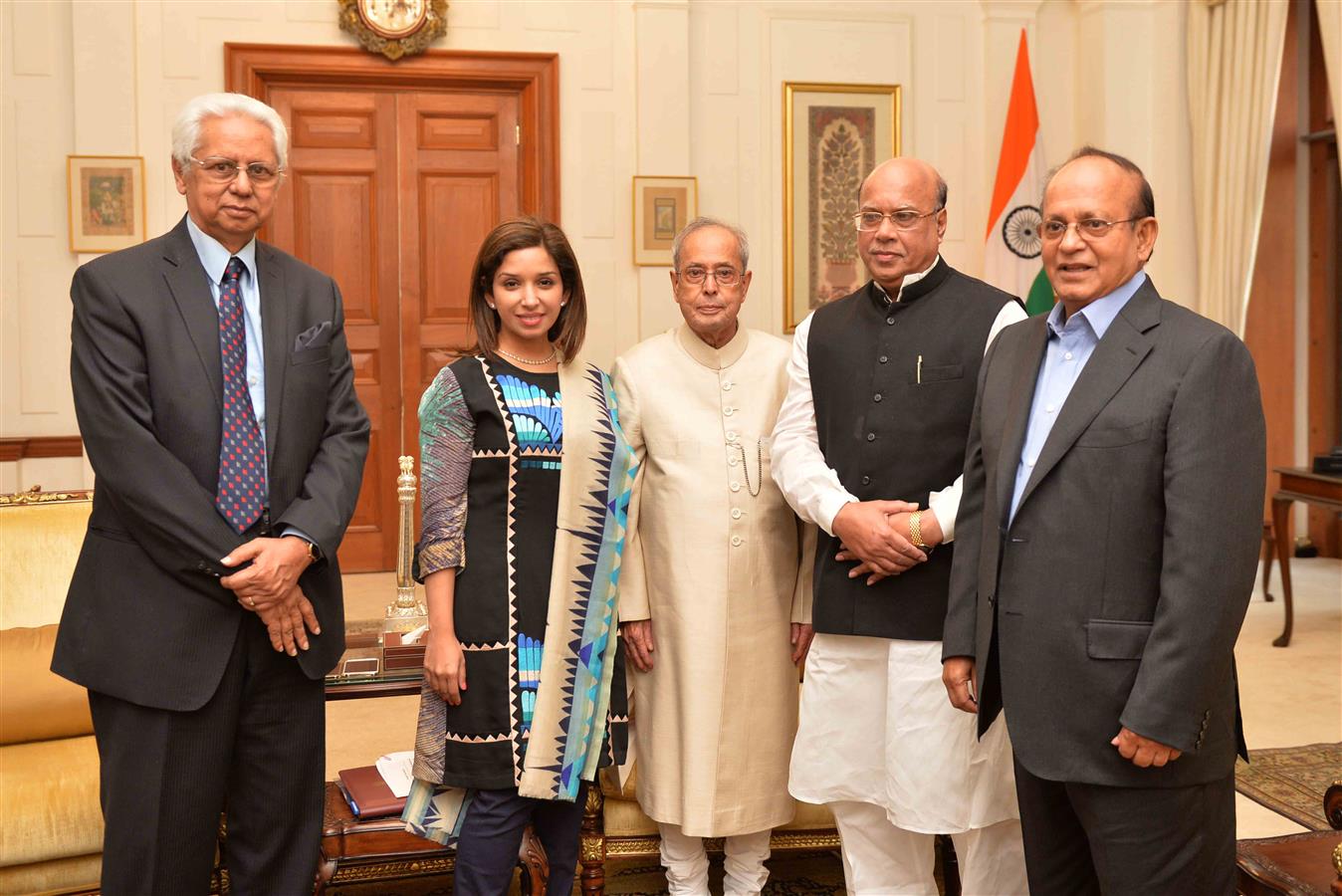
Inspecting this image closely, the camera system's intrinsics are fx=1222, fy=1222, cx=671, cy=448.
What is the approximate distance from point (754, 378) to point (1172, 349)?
1.11 m

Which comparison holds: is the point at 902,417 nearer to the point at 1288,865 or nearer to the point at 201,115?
the point at 1288,865

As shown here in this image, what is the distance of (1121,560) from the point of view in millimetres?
1816

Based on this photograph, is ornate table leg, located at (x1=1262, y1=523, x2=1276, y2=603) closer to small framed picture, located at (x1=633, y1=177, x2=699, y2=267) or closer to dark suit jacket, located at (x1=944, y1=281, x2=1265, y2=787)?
small framed picture, located at (x1=633, y1=177, x2=699, y2=267)

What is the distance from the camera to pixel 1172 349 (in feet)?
5.93

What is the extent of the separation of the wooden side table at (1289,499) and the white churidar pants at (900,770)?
332cm

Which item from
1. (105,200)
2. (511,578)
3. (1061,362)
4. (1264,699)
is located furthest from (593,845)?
(105,200)

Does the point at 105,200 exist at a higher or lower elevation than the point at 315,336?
higher

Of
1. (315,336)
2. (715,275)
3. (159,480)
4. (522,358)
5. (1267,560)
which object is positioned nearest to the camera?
(159,480)

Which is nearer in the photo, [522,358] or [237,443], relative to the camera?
[237,443]

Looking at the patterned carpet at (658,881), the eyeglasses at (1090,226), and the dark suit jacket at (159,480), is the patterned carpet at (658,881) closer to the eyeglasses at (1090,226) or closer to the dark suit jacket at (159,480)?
the dark suit jacket at (159,480)

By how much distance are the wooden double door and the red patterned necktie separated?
4304 mm

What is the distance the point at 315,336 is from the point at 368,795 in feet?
3.69

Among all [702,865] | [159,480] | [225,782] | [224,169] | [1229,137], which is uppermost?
[1229,137]

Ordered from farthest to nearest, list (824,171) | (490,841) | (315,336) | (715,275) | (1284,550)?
(824,171)
(1284,550)
(715,275)
(490,841)
(315,336)
